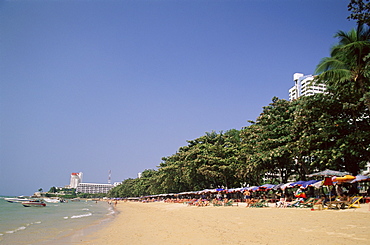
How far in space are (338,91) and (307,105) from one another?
250cm

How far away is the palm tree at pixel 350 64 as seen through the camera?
16139mm

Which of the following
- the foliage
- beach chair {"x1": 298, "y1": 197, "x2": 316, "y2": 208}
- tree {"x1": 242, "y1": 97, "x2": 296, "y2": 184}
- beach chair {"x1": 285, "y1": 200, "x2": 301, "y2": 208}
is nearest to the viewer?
the foliage

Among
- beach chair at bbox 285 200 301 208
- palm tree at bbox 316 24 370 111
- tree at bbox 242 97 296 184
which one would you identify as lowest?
beach chair at bbox 285 200 301 208

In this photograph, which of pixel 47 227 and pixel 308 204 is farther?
pixel 308 204

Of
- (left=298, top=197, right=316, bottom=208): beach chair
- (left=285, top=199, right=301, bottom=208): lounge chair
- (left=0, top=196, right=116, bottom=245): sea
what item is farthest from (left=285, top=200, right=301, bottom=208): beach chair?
(left=0, top=196, right=116, bottom=245): sea

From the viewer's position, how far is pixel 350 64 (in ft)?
56.3

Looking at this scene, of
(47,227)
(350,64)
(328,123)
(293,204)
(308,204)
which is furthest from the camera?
(328,123)

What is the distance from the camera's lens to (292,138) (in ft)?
79.7

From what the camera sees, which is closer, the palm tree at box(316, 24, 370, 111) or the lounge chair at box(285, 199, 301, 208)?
the palm tree at box(316, 24, 370, 111)

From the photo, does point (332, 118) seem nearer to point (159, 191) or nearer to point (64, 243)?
point (64, 243)

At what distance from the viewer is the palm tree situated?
52.9 feet

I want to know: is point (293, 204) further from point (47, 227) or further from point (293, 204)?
point (47, 227)

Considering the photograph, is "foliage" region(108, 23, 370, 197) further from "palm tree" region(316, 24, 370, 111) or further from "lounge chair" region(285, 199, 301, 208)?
"lounge chair" region(285, 199, 301, 208)

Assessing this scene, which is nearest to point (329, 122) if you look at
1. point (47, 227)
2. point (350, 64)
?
point (350, 64)
